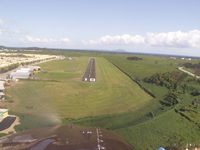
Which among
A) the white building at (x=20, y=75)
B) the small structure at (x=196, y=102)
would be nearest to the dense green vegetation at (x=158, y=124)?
the small structure at (x=196, y=102)

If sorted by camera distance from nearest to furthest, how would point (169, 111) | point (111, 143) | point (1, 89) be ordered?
point (111, 143) < point (169, 111) < point (1, 89)

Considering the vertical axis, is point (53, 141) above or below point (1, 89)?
below

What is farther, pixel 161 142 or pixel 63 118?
pixel 63 118

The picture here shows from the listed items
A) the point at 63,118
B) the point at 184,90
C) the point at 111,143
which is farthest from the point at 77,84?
the point at 111,143

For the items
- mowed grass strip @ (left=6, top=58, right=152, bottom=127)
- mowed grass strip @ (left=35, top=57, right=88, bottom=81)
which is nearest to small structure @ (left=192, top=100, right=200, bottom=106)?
mowed grass strip @ (left=6, top=58, right=152, bottom=127)

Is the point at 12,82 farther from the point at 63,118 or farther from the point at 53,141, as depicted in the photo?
the point at 53,141

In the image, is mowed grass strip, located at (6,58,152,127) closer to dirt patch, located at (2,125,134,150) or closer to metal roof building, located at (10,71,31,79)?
dirt patch, located at (2,125,134,150)

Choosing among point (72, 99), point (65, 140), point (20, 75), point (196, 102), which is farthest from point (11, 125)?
point (196, 102)

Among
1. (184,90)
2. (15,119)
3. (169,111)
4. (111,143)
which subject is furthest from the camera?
(184,90)
